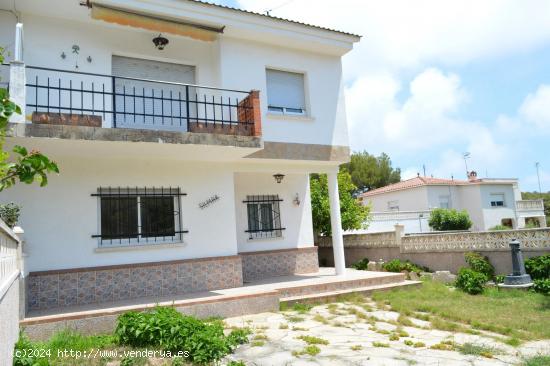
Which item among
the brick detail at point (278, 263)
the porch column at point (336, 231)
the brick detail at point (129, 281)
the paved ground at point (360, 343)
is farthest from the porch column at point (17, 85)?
the porch column at point (336, 231)

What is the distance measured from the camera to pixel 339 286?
460 inches

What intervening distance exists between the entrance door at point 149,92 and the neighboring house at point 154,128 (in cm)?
3

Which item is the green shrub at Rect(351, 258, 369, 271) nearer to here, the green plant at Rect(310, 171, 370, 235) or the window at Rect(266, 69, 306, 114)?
the green plant at Rect(310, 171, 370, 235)

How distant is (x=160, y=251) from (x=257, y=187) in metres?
4.65

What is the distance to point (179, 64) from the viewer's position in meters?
11.9

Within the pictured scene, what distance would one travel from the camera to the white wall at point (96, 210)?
9.62 meters

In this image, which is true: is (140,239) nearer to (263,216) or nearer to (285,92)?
(263,216)

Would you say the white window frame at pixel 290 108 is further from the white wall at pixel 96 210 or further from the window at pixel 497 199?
the window at pixel 497 199

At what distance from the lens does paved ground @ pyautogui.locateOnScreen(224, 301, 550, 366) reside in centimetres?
626

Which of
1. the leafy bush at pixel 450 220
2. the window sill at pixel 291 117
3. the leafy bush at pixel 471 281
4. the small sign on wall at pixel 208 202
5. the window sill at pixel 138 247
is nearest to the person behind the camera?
the window sill at pixel 138 247

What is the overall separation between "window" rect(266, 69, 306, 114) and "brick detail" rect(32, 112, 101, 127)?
470 centimetres

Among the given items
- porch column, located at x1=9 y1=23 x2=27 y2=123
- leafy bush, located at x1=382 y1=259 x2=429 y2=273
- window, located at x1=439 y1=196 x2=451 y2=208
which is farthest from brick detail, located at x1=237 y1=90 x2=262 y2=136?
window, located at x1=439 y1=196 x2=451 y2=208

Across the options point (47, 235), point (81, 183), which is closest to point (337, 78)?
point (81, 183)

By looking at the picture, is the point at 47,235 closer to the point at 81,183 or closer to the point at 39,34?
the point at 81,183
